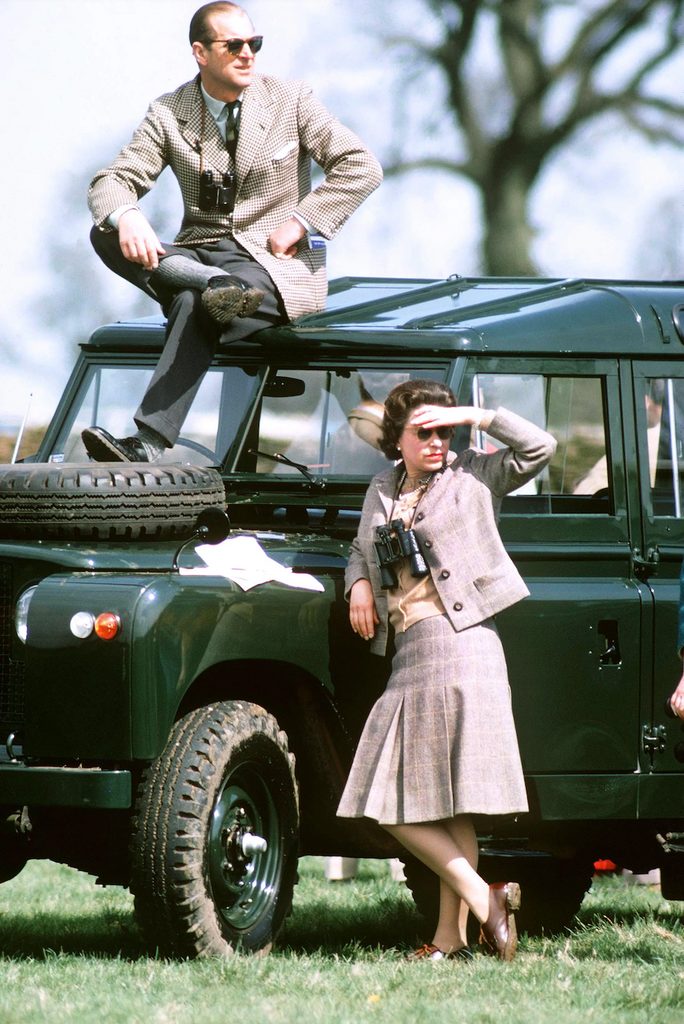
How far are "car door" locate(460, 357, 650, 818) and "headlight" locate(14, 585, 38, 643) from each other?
64.6 inches

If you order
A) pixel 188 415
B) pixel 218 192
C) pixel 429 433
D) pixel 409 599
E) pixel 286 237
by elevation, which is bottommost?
pixel 409 599

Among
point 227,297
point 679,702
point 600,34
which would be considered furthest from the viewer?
point 600,34

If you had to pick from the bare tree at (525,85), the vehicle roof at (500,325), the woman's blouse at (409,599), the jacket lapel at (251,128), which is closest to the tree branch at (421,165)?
the bare tree at (525,85)

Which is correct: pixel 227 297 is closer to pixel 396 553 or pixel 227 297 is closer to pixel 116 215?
pixel 116 215

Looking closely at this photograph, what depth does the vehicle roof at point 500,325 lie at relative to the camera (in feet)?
19.6

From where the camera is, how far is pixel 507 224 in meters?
18.1

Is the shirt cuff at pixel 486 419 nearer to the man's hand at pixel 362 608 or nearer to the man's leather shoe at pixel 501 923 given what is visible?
the man's hand at pixel 362 608

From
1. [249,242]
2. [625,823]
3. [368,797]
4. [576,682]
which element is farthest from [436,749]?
[249,242]

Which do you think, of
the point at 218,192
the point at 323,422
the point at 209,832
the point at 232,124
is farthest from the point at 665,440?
the point at 209,832

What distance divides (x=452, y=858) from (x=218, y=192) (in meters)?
2.70

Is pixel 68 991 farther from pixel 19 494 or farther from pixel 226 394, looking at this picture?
pixel 226 394

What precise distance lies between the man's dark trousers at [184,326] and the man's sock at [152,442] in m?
0.02

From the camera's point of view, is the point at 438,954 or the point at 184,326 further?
the point at 184,326

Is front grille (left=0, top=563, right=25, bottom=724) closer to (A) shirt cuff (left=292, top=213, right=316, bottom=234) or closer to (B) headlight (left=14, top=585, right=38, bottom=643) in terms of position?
(B) headlight (left=14, top=585, right=38, bottom=643)
